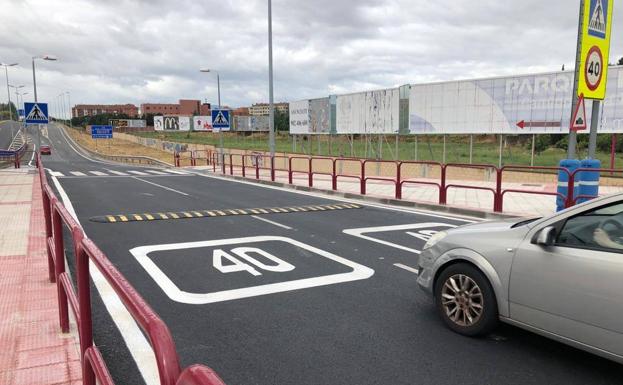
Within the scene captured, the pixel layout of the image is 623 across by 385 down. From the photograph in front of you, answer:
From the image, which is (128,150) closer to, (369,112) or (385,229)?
(369,112)

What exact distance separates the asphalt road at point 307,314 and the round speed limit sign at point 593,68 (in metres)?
4.21

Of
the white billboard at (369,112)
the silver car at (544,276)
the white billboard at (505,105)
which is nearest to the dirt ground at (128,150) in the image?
the white billboard at (369,112)

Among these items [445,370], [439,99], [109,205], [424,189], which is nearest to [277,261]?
[445,370]

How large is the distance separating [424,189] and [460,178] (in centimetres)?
488

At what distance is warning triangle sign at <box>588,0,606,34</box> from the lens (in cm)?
945

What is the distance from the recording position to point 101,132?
6650 cm

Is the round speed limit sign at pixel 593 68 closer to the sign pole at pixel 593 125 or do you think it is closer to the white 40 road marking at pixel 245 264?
the sign pole at pixel 593 125

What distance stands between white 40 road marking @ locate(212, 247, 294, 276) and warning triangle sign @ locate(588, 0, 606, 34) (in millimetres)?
7515

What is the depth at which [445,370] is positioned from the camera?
3867 millimetres

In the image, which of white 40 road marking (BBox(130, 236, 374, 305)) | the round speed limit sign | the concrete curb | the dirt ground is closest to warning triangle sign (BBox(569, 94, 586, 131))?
the round speed limit sign

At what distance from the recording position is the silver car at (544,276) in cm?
351

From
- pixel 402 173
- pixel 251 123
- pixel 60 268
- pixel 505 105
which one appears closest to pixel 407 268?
pixel 60 268

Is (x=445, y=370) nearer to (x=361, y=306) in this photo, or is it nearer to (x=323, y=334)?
(x=323, y=334)

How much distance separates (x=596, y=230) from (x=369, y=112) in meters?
24.2
